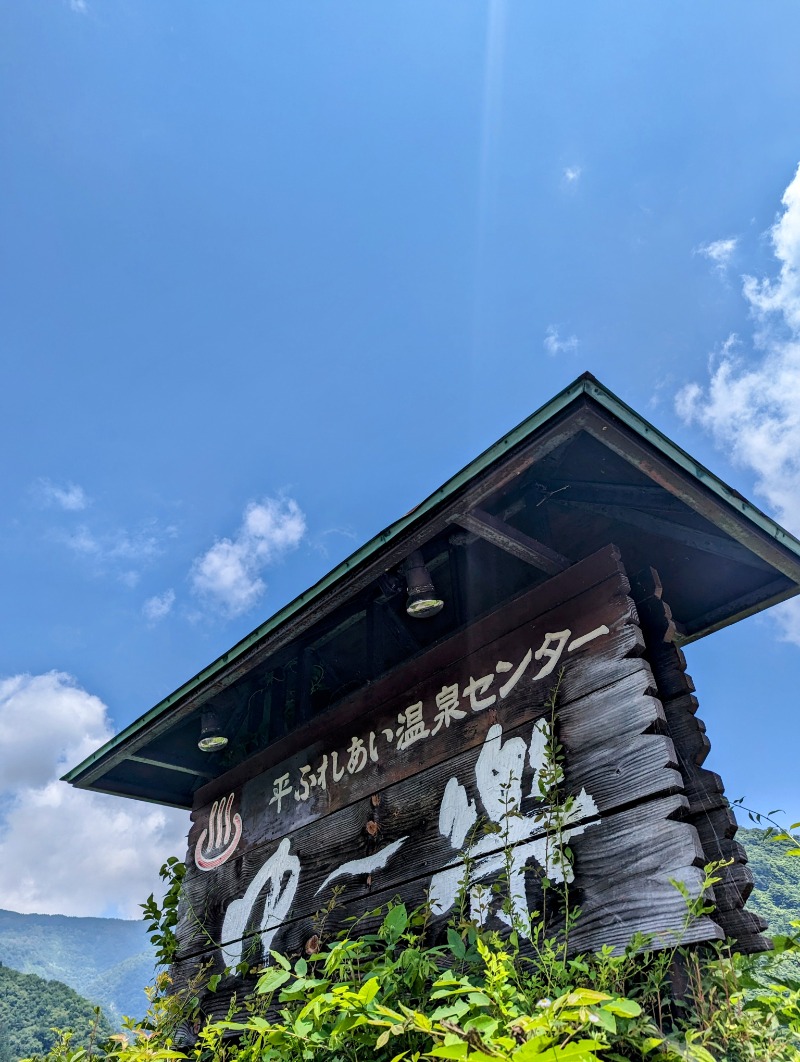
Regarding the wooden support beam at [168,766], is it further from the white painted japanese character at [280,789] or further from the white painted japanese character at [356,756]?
the white painted japanese character at [356,756]

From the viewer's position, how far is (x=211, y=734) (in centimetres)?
575

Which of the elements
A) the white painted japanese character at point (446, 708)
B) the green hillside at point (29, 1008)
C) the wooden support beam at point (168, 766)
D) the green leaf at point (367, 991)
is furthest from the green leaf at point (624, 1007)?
the green hillside at point (29, 1008)

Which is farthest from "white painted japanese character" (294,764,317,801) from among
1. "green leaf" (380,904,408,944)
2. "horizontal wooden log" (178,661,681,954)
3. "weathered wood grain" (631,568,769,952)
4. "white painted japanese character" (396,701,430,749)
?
"weathered wood grain" (631,568,769,952)

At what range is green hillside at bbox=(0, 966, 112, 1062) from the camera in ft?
157

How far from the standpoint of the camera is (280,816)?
529cm

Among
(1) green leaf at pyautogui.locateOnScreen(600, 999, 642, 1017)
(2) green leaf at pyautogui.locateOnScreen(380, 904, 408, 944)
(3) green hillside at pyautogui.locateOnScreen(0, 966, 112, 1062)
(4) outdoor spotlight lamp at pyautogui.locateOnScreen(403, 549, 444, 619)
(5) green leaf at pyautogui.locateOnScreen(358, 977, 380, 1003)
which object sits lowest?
(1) green leaf at pyautogui.locateOnScreen(600, 999, 642, 1017)

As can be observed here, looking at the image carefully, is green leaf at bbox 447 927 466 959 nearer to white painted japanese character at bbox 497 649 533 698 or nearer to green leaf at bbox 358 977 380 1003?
green leaf at bbox 358 977 380 1003

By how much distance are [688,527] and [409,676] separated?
6.67 feet

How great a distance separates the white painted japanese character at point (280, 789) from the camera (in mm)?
5340

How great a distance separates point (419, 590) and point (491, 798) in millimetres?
1249

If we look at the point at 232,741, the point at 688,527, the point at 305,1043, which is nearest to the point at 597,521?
the point at 688,527

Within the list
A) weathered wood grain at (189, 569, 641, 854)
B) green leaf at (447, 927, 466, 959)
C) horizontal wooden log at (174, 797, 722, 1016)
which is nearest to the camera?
horizontal wooden log at (174, 797, 722, 1016)

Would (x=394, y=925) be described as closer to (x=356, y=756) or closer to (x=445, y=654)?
(x=356, y=756)

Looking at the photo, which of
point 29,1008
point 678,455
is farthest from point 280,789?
point 29,1008
